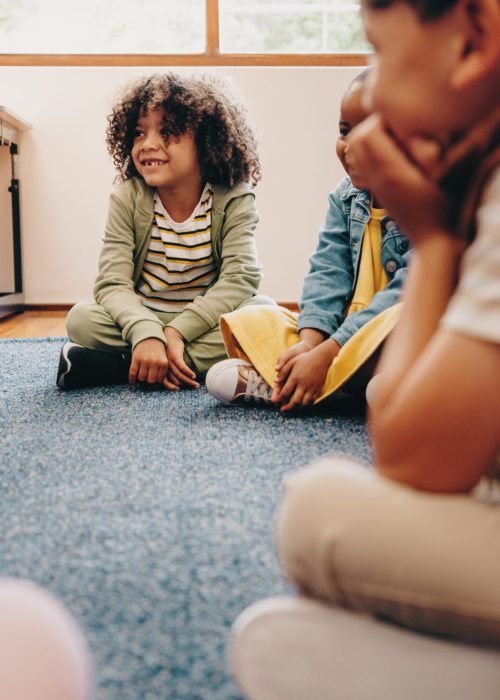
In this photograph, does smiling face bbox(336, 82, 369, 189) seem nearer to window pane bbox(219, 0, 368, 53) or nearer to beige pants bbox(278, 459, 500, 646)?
beige pants bbox(278, 459, 500, 646)

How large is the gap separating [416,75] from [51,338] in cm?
159

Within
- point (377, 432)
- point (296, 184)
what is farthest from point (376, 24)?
point (296, 184)

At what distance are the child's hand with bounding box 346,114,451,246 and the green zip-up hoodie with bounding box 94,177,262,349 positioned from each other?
36.5 inches

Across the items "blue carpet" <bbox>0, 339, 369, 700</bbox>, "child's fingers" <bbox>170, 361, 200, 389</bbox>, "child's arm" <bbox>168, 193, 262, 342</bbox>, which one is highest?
"child's arm" <bbox>168, 193, 262, 342</bbox>

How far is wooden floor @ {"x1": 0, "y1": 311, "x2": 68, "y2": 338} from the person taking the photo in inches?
78.2

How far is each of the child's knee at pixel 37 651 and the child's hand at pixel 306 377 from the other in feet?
2.33

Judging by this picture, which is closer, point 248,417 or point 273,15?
point 248,417

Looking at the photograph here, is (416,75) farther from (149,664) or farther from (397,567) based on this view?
(149,664)

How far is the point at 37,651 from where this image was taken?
13.0 inches

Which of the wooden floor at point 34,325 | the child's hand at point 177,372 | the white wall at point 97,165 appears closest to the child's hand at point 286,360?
the child's hand at point 177,372

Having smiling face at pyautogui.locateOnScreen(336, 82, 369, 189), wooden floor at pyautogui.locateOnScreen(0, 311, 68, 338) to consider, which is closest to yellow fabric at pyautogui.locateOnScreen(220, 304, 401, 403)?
smiling face at pyautogui.locateOnScreen(336, 82, 369, 189)

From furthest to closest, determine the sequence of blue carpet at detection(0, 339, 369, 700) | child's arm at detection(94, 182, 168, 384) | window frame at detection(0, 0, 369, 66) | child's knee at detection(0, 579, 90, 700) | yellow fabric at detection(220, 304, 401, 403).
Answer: window frame at detection(0, 0, 369, 66) < child's arm at detection(94, 182, 168, 384) < yellow fabric at detection(220, 304, 401, 403) < blue carpet at detection(0, 339, 369, 700) < child's knee at detection(0, 579, 90, 700)

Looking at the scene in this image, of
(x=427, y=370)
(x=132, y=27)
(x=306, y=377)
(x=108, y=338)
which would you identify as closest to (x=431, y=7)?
(x=427, y=370)

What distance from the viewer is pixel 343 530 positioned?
38 cm
